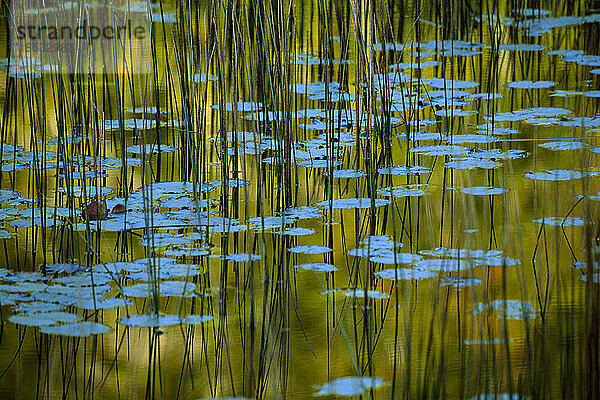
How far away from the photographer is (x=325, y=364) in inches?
56.5

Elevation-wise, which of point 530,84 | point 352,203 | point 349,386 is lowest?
point 349,386

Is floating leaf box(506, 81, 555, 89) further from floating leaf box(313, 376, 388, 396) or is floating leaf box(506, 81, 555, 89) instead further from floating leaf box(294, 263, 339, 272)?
floating leaf box(313, 376, 388, 396)

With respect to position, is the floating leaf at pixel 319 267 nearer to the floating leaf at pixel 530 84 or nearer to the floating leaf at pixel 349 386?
the floating leaf at pixel 349 386

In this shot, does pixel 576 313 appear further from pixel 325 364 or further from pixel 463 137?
pixel 463 137

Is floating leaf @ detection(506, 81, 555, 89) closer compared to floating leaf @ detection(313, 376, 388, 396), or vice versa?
floating leaf @ detection(313, 376, 388, 396)

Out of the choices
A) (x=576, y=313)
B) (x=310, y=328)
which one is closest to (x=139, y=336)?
(x=310, y=328)

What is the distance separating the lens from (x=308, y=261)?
1804 mm

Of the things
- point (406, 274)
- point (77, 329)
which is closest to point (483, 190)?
point (406, 274)

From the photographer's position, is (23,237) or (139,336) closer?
(139,336)

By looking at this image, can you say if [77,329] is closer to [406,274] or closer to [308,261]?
[308,261]

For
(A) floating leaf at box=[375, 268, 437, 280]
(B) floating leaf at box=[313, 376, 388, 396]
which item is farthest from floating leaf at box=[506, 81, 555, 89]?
(B) floating leaf at box=[313, 376, 388, 396]

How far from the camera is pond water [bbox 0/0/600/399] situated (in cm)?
142

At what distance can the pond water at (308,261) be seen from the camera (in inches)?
55.8

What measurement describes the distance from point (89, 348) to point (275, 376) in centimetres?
33
